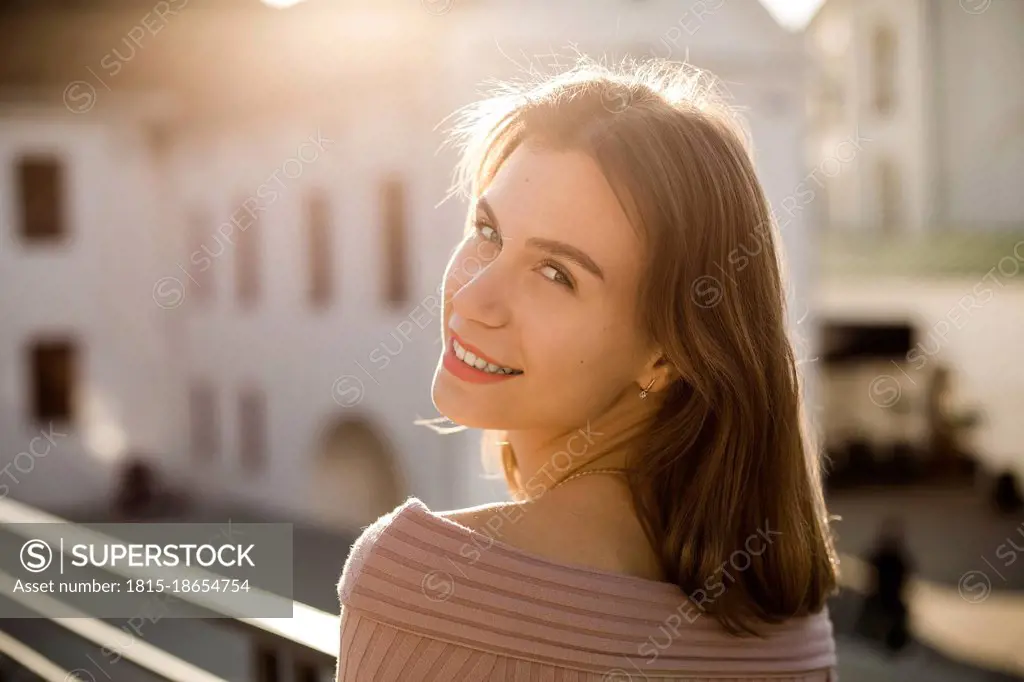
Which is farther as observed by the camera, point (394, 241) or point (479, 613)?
point (394, 241)

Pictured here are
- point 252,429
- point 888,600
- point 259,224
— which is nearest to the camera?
point 888,600

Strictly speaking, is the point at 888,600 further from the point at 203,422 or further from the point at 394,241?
the point at 203,422

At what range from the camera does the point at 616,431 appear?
1.82 metres

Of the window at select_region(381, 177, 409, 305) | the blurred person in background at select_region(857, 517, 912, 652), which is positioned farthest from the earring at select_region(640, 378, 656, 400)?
the window at select_region(381, 177, 409, 305)

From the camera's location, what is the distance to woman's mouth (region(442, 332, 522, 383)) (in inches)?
69.1

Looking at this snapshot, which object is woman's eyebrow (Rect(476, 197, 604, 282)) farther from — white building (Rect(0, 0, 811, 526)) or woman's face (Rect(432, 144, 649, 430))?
white building (Rect(0, 0, 811, 526))

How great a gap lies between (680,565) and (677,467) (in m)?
0.17

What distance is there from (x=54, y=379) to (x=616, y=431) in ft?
70.8

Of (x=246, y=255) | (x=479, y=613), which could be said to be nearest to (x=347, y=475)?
(x=246, y=255)

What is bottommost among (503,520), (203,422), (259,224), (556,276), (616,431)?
(503,520)

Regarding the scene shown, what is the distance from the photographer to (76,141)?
70.5ft

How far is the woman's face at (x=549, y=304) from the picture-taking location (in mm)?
1687

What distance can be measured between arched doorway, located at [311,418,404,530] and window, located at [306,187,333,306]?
6.67 ft

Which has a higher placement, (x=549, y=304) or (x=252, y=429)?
(x=252, y=429)
